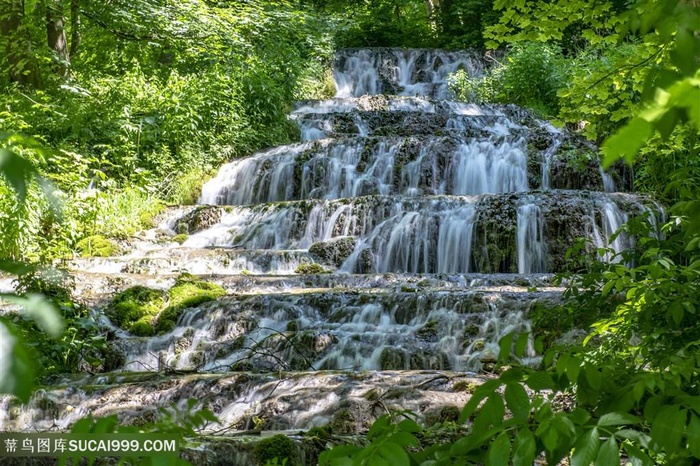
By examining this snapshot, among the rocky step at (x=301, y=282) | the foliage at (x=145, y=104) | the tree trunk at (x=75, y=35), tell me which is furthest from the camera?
the tree trunk at (x=75, y=35)

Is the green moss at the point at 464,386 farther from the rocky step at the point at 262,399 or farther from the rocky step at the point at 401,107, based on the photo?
the rocky step at the point at 401,107

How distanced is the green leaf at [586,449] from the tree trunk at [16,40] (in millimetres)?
12013

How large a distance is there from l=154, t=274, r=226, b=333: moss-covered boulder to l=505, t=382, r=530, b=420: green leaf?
619 centimetres

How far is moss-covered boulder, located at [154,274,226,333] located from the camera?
7.24 metres

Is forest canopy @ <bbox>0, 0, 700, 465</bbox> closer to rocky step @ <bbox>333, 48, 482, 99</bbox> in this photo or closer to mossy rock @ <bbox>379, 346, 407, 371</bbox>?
rocky step @ <bbox>333, 48, 482, 99</bbox>

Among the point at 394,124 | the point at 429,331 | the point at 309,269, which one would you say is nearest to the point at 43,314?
the point at 429,331

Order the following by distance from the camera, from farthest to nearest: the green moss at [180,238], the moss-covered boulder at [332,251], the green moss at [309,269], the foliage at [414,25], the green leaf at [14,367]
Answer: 1. the foliage at [414,25]
2. the green moss at [180,238]
3. the moss-covered boulder at [332,251]
4. the green moss at [309,269]
5. the green leaf at [14,367]

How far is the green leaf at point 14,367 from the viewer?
2.29 ft

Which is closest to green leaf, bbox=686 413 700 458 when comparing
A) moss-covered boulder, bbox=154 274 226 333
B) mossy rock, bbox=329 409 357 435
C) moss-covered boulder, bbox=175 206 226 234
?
mossy rock, bbox=329 409 357 435

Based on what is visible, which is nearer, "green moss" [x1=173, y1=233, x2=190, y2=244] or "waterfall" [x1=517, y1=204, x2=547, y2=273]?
"waterfall" [x1=517, y1=204, x2=547, y2=273]

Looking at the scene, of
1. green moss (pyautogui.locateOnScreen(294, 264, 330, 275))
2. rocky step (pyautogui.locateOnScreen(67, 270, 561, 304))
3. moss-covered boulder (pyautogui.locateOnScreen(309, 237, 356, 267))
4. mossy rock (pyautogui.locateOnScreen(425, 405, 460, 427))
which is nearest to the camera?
mossy rock (pyautogui.locateOnScreen(425, 405, 460, 427))

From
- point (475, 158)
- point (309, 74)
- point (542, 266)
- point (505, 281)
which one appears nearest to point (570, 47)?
point (309, 74)

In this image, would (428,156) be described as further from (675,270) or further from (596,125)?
(675,270)

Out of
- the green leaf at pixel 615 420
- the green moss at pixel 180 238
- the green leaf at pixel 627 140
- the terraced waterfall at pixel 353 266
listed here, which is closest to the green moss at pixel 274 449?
the terraced waterfall at pixel 353 266
